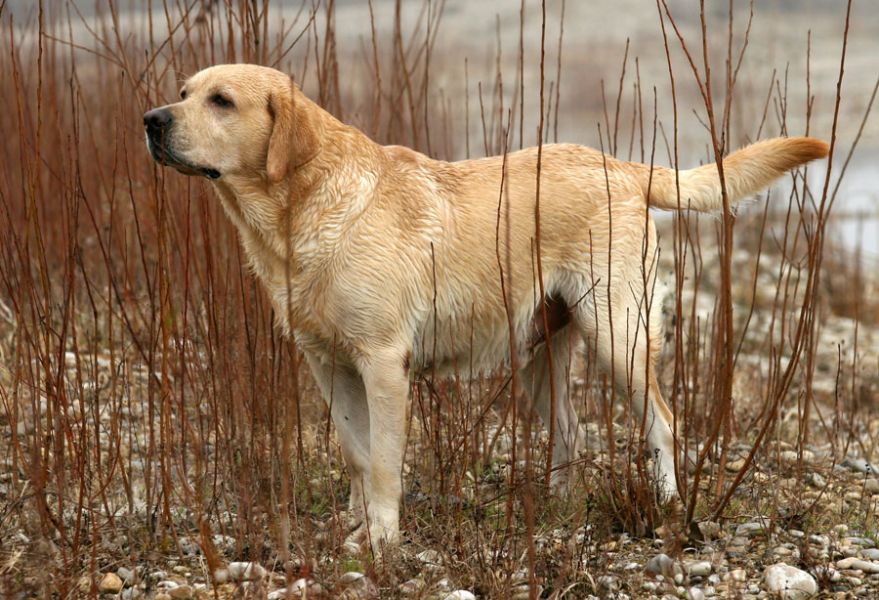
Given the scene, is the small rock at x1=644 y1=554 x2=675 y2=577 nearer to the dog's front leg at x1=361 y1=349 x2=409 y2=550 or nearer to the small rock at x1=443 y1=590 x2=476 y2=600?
the small rock at x1=443 y1=590 x2=476 y2=600

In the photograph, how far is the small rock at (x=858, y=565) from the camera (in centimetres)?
364

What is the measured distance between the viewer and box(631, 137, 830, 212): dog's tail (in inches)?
165

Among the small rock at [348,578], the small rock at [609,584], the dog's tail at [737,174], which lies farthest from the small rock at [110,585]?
the dog's tail at [737,174]

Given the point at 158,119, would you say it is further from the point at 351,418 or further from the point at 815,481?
the point at 815,481

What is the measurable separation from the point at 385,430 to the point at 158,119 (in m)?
1.32

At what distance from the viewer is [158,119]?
11.7ft

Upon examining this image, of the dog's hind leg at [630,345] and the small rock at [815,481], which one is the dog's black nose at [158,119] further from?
the small rock at [815,481]

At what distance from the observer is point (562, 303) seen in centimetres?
443

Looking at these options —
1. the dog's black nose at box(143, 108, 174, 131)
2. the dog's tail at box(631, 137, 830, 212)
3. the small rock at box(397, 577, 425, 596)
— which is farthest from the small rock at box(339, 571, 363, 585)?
the dog's tail at box(631, 137, 830, 212)

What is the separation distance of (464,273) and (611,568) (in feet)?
4.02

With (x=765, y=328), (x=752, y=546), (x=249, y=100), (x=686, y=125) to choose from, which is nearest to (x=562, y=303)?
(x=752, y=546)

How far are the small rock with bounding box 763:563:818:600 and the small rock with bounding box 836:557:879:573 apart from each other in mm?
205

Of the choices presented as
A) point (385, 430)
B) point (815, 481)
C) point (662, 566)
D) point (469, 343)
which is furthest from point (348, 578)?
point (815, 481)

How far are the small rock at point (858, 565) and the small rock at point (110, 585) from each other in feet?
7.84
